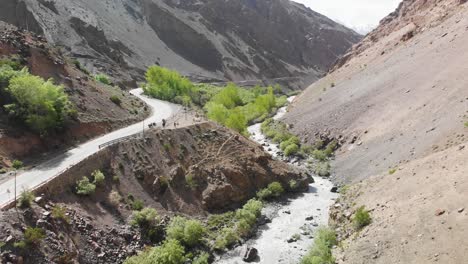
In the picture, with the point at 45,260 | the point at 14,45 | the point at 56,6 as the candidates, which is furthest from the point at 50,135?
the point at 56,6

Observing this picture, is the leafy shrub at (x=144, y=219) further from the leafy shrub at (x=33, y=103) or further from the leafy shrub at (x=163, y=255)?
the leafy shrub at (x=33, y=103)

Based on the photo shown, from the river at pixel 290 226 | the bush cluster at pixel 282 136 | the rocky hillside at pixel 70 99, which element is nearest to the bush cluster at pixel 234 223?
the river at pixel 290 226

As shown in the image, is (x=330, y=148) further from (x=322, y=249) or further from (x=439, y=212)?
(x=439, y=212)

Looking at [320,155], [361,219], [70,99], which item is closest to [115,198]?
[70,99]

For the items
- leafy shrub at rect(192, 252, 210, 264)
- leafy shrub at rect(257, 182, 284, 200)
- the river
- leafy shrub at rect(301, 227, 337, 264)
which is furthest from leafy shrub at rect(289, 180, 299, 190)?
leafy shrub at rect(192, 252, 210, 264)

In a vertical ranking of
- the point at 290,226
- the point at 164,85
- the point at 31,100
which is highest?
the point at 31,100

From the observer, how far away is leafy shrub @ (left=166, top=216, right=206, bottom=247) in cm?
3778

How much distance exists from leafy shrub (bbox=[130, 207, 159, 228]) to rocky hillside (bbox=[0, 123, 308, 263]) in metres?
0.66

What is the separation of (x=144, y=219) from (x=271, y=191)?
1640cm

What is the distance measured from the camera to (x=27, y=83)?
4197 cm

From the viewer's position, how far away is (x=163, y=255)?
1351 inches

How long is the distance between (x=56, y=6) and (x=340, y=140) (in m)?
102

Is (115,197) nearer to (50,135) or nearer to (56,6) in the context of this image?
(50,135)

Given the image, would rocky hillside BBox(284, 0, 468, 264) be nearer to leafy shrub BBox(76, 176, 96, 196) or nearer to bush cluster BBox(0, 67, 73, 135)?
leafy shrub BBox(76, 176, 96, 196)
